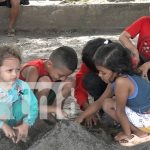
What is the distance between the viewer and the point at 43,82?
3.02m

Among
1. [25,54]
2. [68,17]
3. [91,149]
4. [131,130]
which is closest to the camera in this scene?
[91,149]

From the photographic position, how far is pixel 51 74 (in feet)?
9.93

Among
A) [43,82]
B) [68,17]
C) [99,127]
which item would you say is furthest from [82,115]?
[68,17]

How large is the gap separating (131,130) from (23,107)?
0.73 m

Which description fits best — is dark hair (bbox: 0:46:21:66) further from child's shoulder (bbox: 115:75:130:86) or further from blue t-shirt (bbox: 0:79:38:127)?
child's shoulder (bbox: 115:75:130:86)

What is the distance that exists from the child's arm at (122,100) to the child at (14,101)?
1.78 ft

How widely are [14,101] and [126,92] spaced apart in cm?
74

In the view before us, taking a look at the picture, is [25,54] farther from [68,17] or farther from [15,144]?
[15,144]

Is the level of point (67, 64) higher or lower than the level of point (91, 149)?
higher

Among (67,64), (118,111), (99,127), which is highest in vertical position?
(67,64)

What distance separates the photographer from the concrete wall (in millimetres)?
6031

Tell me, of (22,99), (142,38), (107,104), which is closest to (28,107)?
(22,99)

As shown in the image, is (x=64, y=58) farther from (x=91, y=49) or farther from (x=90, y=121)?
(x=90, y=121)

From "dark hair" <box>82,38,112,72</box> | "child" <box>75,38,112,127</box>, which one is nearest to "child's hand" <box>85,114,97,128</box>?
"child" <box>75,38,112,127</box>
